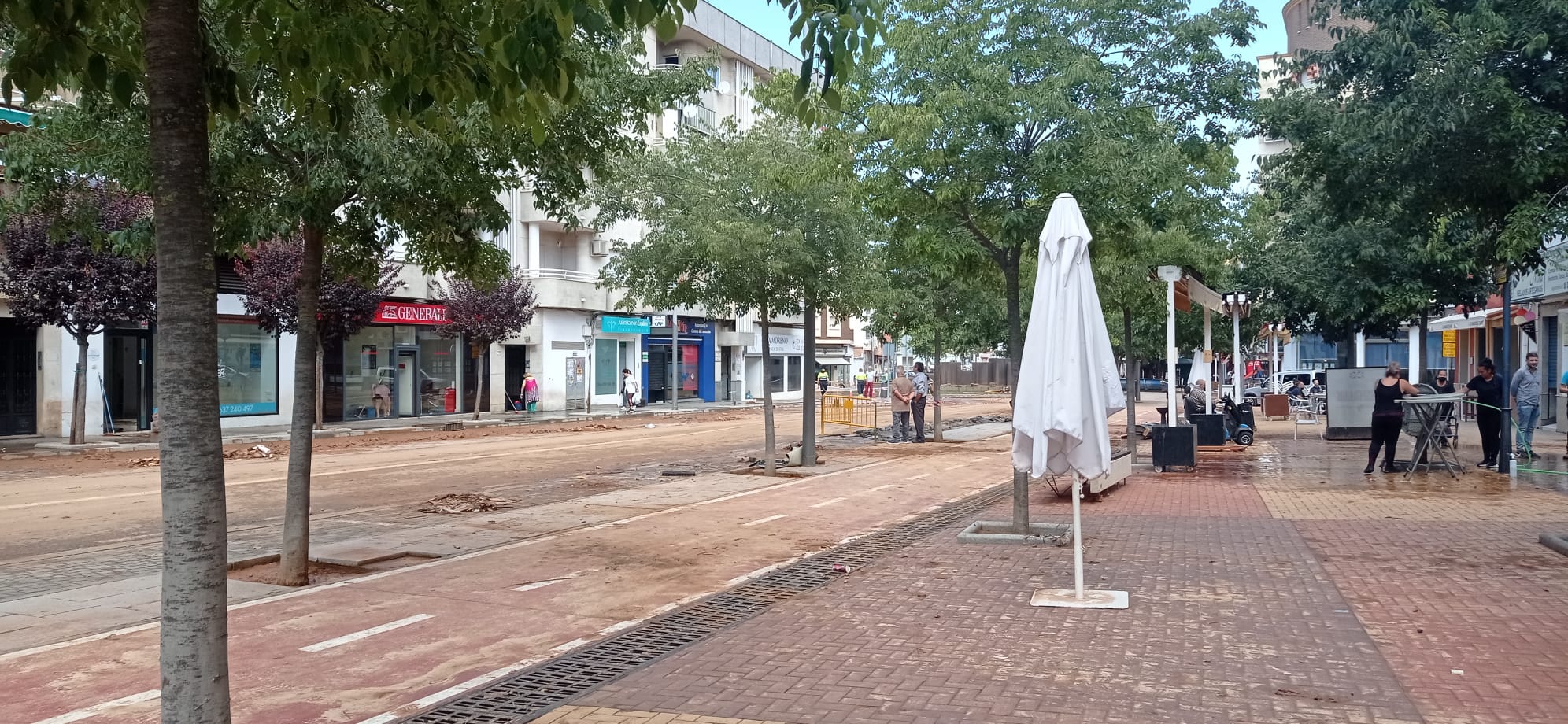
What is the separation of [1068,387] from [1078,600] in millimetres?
1397

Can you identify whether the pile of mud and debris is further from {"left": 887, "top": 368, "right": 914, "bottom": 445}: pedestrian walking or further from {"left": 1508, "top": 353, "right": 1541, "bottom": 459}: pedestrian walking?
{"left": 1508, "top": 353, "right": 1541, "bottom": 459}: pedestrian walking

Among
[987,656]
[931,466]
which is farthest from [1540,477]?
[987,656]

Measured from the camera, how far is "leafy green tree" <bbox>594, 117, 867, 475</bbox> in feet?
55.8

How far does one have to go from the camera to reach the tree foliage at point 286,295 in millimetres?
27578

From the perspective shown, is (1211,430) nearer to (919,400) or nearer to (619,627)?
(919,400)

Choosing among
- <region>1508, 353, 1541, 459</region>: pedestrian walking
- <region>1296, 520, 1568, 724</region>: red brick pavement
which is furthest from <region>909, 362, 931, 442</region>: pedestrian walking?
<region>1296, 520, 1568, 724</region>: red brick pavement

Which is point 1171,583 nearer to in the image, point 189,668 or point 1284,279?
point 189,668

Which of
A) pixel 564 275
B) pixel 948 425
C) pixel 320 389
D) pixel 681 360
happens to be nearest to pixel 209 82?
pixel 948 425

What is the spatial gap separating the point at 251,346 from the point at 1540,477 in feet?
98.5

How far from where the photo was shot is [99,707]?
5.31 metres

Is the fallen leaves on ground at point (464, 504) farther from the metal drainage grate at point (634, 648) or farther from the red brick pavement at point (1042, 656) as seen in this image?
the red brick pavement at point (1042, 656)

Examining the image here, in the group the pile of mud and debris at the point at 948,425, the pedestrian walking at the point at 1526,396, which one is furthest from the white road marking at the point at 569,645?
the pile of mud and debris at the point at 948,425

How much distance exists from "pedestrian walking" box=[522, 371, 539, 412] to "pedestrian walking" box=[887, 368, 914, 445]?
18.7m

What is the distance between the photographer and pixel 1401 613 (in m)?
6.84
